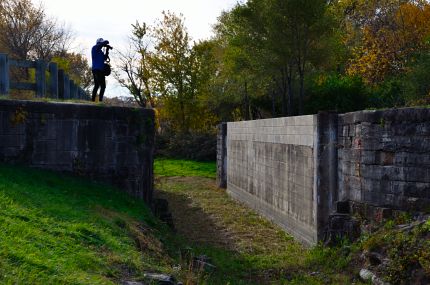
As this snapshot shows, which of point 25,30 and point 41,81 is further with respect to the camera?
point 25,30

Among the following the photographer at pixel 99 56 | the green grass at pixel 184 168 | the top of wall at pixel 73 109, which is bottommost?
the green grass at pixel 184 168

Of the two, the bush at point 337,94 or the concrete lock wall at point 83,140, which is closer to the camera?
the concrete lock wall at point 83,140

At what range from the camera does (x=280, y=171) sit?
13836 millimetres

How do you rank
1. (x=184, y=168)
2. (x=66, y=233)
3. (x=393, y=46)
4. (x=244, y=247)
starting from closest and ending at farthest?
(x=66, y=233)
(x=244, y=247)
(x=393, y=46)
(x=184, y=168)

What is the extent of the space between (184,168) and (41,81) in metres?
15.6

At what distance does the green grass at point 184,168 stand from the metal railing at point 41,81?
1181 cm

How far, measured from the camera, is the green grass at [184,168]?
85.1 ft

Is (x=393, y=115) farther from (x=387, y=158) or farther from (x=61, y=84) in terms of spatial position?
(x=61, y=84)

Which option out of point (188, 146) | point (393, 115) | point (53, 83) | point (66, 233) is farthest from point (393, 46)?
point (66, 233)

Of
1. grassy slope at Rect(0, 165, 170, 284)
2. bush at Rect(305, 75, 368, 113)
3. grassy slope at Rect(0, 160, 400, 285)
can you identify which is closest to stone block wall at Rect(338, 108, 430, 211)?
grassy slope at Rect(0, 160, 400, 285)

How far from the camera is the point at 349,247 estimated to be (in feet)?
30.1

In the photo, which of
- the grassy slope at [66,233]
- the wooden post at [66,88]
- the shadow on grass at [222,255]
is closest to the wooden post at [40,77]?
the wooden post at [66,88]

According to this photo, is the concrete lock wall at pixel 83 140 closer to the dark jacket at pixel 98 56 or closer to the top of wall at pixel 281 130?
the dark jacket at pixel 98 56

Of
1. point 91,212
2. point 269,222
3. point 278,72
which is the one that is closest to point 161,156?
point 278,72
